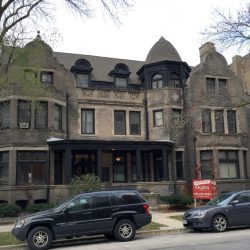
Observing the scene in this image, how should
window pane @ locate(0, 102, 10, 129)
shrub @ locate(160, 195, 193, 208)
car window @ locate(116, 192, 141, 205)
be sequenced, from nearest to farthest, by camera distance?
car window @ locate(116, 192, 141, 205), shrub @ locate(160, 195, 193, 208), window pane @ locate(0, 102, 10, 129)

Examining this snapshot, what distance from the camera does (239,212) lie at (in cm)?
1525

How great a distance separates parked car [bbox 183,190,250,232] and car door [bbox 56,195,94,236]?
13.4 feet

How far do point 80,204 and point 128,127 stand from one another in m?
16.0

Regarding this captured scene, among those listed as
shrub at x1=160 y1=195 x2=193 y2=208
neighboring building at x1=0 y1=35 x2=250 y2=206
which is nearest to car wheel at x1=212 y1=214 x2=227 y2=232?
shrub at x1=160 y1=195 x2=193 y2=208

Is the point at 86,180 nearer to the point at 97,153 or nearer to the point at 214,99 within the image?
the point at 97,153

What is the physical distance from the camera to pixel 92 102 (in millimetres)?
28219

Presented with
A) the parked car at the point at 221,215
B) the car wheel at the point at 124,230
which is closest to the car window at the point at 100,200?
the car wheel at the point at 124,230

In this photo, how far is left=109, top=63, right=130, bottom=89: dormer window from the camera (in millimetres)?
30438

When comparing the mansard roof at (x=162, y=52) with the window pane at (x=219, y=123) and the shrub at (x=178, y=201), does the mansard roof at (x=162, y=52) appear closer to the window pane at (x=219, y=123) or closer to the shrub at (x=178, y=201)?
the window pane at (x=219, y=123)

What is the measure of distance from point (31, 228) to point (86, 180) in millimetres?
8697

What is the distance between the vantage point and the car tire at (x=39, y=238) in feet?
41.1

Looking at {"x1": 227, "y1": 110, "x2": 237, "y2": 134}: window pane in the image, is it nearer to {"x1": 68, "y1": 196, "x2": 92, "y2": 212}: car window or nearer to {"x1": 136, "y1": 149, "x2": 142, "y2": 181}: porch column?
{"x1": 136, "y1": 149, "x2": 142, "y2": 181}: porch column

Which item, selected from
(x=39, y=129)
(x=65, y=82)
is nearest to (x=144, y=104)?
(x=65, y=82)

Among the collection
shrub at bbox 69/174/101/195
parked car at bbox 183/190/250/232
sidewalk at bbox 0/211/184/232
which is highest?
shrub at bbox 69/174/101/195
